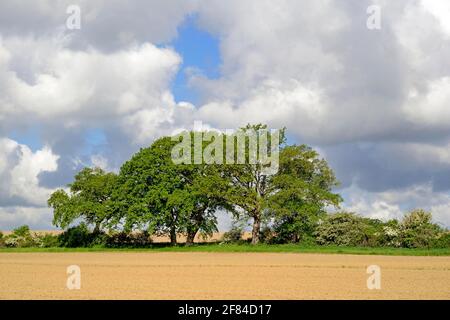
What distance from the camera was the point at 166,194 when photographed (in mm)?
→ 70625

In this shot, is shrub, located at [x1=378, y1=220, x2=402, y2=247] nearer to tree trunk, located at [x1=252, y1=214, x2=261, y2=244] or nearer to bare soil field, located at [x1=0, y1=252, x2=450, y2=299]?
tree trunk, located at [x1=252, y1=214, x2=261, y2=244]

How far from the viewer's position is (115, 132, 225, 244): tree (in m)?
71.1

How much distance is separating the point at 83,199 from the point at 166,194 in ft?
52.7

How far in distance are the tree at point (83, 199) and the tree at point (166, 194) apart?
5.52m

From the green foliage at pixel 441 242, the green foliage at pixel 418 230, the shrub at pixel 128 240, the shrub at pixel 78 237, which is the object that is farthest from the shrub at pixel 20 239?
the green foliage at pixel 441 242

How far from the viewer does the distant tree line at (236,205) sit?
6875cm

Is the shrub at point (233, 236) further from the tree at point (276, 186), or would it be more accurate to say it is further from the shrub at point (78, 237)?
the shrub at point (78, 237)

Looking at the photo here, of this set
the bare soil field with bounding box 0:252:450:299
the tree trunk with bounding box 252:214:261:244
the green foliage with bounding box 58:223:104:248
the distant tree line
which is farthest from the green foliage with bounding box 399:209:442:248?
the green foliage with bounding box 58:223:104:248

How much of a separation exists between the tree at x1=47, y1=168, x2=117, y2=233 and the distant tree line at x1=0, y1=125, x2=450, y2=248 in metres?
0.20

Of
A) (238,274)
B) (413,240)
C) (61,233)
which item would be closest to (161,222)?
(61,233)

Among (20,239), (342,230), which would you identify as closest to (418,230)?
(342,230)

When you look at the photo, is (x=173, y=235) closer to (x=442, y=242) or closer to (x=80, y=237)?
(x=80, y=237)

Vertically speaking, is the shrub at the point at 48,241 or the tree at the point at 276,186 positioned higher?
the tree at the point at 276,186

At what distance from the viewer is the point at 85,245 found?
262 feet
